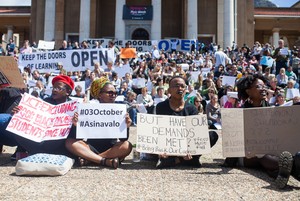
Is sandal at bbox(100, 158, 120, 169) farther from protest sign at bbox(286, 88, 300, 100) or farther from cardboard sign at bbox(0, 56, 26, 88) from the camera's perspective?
protest sign at bbox(286, 88, 300, 100)

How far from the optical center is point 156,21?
34844mm

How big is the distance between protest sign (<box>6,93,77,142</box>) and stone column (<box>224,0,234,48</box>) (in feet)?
98.4

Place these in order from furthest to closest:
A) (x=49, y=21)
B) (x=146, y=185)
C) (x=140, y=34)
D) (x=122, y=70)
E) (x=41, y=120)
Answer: (x=140, y=34)
(x=49, y=21)
(x=122, y=70)
(x=41, y=120)
(x=146, y=185)

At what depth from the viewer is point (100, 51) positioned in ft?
42.3

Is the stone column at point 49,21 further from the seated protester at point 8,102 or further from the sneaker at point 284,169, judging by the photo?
the sneaker at point 284,169

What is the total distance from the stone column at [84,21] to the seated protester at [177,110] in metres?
30.3

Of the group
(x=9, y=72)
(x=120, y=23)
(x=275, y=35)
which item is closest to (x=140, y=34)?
(x=120, y=23)

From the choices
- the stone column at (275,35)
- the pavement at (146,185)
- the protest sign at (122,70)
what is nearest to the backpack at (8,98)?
the pavement at (146,185)

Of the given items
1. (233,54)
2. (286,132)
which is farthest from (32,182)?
(233,54)

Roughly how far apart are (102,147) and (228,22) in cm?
3096

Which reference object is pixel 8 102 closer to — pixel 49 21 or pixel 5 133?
pixel 5 133

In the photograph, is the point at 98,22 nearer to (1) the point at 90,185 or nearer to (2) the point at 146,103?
(2) the point at 146,103

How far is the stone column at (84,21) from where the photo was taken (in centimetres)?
3522

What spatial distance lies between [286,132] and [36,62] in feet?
35.6
